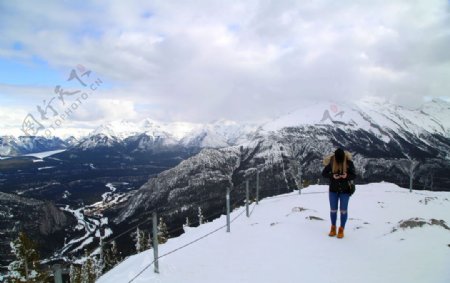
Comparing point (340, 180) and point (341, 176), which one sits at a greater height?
point (341, 176)

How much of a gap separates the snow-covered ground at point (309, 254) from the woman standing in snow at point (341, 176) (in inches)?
38.6

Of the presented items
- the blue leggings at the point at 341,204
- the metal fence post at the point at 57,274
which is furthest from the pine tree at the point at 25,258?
the metal fence post at the point at 57,274

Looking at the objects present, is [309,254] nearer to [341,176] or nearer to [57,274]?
[341,176]

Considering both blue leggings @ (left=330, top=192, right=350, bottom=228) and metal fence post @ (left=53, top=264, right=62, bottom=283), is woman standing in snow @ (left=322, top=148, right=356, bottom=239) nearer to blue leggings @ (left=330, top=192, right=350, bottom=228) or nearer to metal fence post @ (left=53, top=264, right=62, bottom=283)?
blue leggings @ (left=330, top=192, right=350, bottom=228)

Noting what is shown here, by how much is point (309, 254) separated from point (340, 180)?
2.80m

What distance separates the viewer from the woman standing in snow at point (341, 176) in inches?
446

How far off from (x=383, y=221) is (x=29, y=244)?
38.2 meters

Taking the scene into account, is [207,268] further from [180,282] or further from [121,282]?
[121,282]

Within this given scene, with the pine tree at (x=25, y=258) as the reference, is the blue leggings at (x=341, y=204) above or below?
above

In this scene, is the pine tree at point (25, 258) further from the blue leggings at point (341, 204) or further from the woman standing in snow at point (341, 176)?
the woman standing in snow at point (341, 176)

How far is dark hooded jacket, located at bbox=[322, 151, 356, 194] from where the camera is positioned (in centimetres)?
1132

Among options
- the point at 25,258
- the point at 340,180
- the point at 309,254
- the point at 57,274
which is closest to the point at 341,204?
the point at 340,180

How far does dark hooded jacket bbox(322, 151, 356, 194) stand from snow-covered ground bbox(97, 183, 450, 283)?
1627mm

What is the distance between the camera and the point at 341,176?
11.4m
